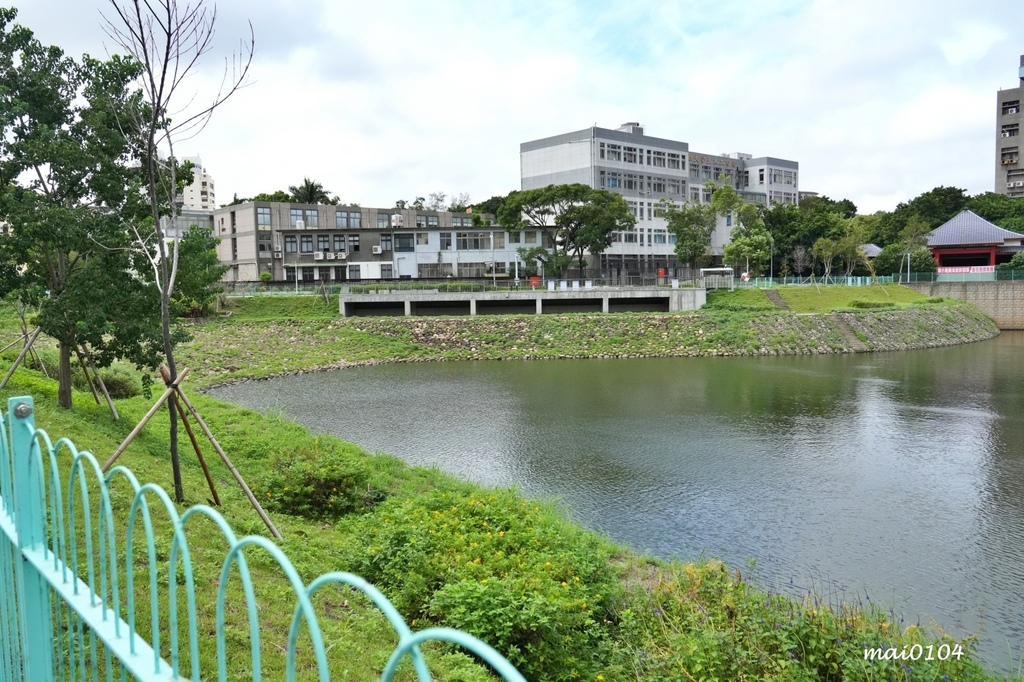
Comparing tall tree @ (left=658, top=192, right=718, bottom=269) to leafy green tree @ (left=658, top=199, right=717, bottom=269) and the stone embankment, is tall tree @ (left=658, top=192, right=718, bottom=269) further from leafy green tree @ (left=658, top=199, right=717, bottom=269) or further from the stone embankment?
the stone embankment

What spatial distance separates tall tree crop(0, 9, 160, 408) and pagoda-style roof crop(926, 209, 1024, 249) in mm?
58087

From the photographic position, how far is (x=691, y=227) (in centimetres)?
5172

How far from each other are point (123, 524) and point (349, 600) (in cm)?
229

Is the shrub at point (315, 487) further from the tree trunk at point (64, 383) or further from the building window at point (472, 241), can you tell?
the building window at point (472, 241)

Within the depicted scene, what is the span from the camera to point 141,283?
39.1 feet

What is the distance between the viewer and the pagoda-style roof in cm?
5503

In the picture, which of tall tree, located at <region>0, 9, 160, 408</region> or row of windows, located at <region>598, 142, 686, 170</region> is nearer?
tall tree, located at <region>0, 9, 160, 408</region>

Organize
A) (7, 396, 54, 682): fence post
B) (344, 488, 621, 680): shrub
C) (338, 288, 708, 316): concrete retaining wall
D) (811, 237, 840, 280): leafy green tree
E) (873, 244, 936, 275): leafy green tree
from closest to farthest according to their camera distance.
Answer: (7, 396, 54, 682): fence post < (344, 488, 621, 680): shrub < (338, 288, 708, 316): concrete retaining wall < (811, 237, 840, 280): leafy green tree < (873, 244, 936, 275): leafy green tree

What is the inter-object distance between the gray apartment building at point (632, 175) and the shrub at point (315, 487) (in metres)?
43.7

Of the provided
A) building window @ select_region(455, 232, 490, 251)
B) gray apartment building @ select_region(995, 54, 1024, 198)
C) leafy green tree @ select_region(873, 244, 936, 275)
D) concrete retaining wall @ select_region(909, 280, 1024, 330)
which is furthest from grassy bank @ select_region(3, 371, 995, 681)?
gray apartment building @ select_region(995, 54, 1024, 198)

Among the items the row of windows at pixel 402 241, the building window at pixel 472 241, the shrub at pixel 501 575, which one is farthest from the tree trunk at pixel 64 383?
the building window at pixel 472 241

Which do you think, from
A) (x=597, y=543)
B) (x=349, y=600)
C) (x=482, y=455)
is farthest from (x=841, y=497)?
(x=349, y=600)

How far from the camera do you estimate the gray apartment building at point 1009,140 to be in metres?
84.1

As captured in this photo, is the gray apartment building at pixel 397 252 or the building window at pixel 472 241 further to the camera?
the building window at pixel 472 241
